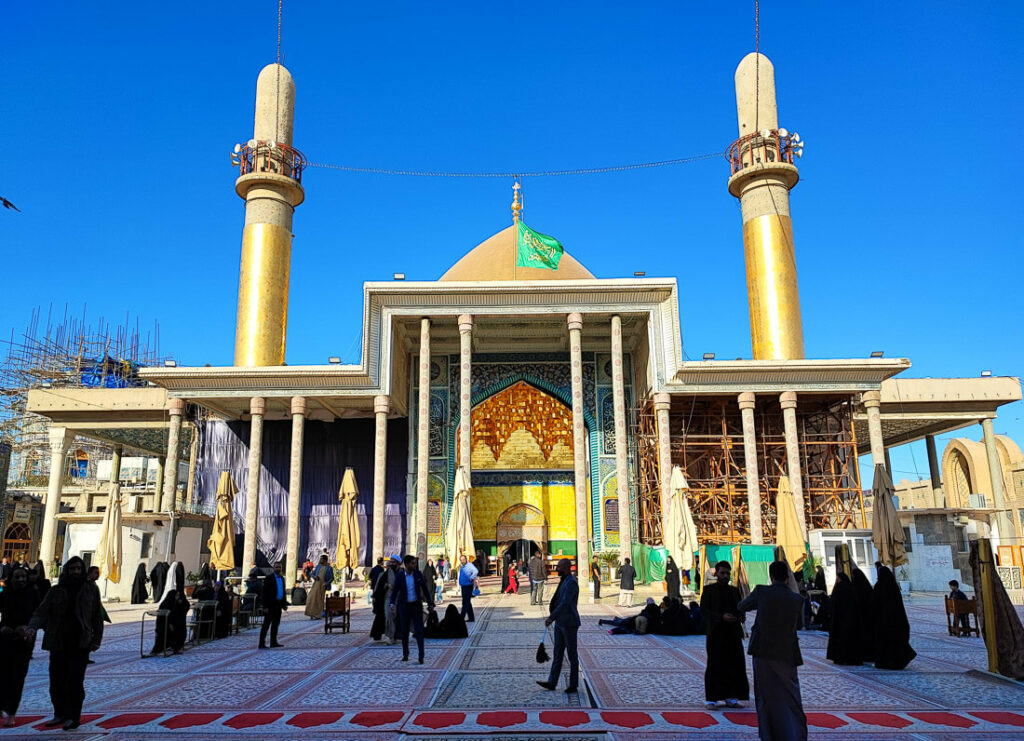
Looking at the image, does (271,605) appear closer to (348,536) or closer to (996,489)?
(348,536)

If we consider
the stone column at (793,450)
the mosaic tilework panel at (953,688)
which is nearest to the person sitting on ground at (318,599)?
the mosaic tilework panel at (953,688)

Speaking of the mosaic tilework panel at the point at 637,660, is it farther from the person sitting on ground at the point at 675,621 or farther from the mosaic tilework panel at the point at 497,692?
the person sitting on ground at the point at 675,621

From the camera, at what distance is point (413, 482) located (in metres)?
26.9

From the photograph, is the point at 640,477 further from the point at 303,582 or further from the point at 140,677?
the point at 140,677

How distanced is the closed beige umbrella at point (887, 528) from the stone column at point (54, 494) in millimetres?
23454

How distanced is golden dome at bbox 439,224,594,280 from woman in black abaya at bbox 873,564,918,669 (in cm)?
2131

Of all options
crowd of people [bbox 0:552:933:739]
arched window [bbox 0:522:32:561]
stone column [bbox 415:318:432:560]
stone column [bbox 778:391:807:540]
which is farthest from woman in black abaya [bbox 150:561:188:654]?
arched window [bbox 0:522:32:561]

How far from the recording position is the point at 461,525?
19766 millimetres

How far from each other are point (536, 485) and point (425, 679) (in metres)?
20.4

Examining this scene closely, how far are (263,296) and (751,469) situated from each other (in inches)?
679

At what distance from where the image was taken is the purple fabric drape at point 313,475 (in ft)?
92.6

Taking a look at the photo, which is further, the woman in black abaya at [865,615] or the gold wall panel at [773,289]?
the gold wall panel at [773,289]

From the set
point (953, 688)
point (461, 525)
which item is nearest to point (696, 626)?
point (953, 688)

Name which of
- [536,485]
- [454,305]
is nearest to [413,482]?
[536,485]
